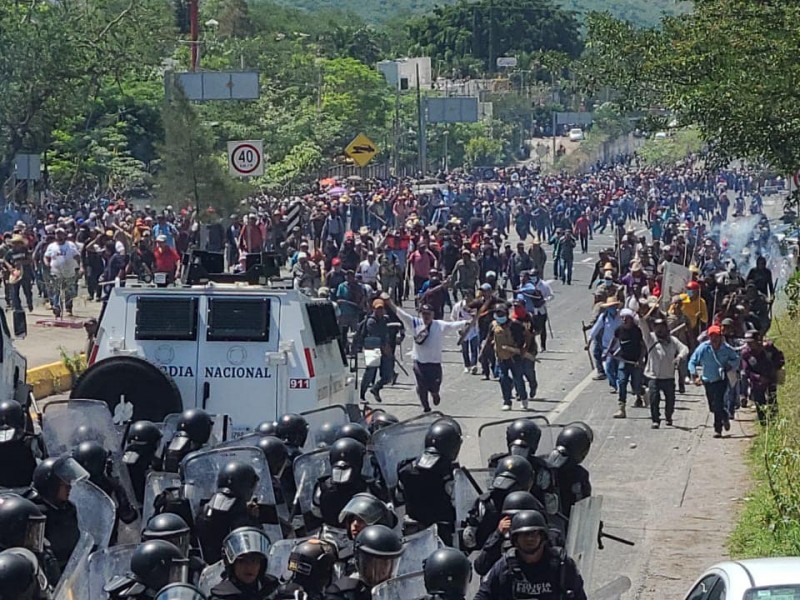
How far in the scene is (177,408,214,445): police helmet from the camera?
34.2 feet

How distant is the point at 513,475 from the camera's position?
28.7 feet

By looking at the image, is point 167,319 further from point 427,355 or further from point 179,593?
point 179,593

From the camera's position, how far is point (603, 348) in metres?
22.4

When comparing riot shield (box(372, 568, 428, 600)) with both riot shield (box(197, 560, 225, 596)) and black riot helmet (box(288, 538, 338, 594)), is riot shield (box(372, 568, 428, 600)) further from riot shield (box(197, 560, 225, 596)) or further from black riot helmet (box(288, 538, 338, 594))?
riot shield (box(197, 560, 225, 596))

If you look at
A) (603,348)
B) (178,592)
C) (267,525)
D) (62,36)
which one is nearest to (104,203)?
(62,36)

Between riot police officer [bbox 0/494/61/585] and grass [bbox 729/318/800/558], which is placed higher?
riot police officer [bbox 0/494/61/585]

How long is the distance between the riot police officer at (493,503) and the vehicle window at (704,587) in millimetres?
1793

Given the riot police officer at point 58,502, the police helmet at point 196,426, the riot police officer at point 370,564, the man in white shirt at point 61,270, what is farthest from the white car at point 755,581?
the man in white shirt at point 61,270

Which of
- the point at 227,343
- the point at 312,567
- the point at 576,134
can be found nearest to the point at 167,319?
the point at 227,343

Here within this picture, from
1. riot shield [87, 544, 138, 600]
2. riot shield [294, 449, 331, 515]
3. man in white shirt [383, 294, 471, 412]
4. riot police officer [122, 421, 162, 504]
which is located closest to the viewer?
riot shield [87, 544, 138, 600]

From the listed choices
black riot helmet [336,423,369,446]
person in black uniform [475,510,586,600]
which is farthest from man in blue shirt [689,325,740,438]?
person in black uniform [475,510,586,600]

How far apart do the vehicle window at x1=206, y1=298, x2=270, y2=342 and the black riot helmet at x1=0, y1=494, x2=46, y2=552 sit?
560 centimetres

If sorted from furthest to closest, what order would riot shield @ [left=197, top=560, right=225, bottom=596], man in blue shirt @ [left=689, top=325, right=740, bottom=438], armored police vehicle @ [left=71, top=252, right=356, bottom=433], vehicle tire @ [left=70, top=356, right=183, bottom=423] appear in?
man in blue shirt @ [left=689, top=325, right=740, bottom=438] < armored police vehicle @ [left=71, top=252, right=356, bottom=433] < vehicle tire @ [left=70, top=356, right=183, bottom=423] < riot shield @ [left=197, top=560, right=225, bottom=596]

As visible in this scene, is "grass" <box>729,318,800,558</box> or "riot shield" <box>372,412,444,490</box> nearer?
"riot shield" <box>372,412,444,490</box>
